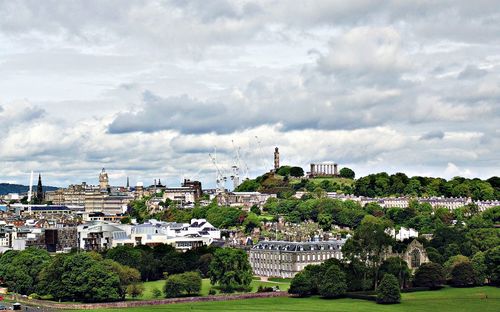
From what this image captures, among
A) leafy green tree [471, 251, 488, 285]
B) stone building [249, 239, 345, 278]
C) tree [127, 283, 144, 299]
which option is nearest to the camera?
tree [127, 283, 144, 299]

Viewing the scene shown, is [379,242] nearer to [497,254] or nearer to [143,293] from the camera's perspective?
[497,254]

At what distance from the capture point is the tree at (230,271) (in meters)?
121

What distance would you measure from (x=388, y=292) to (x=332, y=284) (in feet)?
22.3

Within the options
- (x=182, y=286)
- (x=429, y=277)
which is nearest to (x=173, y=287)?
(x=182, y=286)

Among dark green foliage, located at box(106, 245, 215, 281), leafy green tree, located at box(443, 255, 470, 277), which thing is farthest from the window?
dark green foliage, located at box(106, 245, 215, 281)

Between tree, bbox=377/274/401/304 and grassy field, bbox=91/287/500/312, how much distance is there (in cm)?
92

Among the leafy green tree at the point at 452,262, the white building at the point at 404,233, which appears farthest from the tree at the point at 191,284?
the white building at the point at 404,233

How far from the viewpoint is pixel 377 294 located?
366 feet

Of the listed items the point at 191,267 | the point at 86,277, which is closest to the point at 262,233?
the point at 191,267

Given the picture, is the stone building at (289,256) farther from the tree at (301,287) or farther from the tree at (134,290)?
the tree at (134,290)

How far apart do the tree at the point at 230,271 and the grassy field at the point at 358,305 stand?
7561mm

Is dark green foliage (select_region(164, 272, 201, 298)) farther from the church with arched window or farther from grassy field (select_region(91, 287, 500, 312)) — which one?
the church with arched window

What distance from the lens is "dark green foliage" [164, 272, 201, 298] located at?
116062mm

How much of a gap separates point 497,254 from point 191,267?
1593 inches
